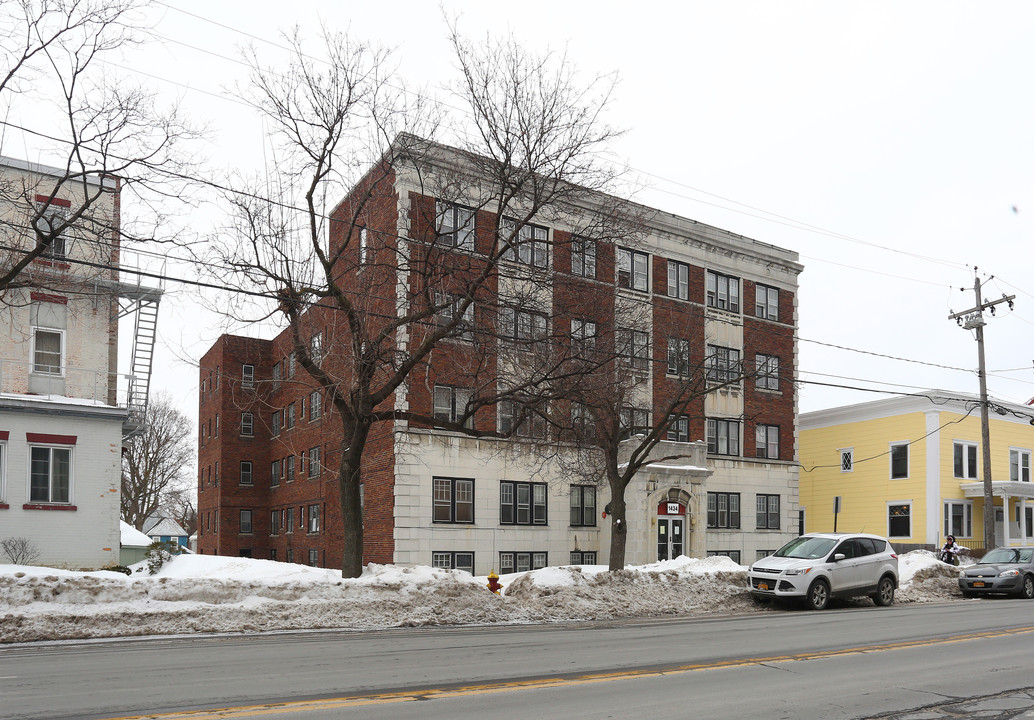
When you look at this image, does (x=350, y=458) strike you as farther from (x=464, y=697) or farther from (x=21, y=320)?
(x=21, y=320)

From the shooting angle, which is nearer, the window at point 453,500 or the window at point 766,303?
the window at point 453,500

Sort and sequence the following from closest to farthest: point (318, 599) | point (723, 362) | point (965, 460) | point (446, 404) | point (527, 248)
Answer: point (318, 599) → point (527, 248) → point (446, 404) → point (723, 362) → point (965, 460)

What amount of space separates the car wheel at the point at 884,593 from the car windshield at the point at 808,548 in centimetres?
189

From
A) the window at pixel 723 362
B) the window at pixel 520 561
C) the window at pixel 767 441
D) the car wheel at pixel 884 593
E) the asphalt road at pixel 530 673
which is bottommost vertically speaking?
the window at pixel 520 561

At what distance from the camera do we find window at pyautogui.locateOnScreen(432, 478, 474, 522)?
31094 millimetres

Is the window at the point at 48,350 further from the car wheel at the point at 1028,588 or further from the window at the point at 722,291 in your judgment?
the car wheel at the point at 1028,588

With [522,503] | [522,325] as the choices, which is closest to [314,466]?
[522,503]

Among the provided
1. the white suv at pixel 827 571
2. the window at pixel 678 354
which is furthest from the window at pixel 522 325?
the white suv at pixel 827 571

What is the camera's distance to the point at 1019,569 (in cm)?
2527

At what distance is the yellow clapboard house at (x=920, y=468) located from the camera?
44062 millimetres

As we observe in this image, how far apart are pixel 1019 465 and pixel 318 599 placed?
44400mm

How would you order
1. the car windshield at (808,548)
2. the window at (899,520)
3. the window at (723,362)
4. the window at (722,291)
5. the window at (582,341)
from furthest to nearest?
the window at (899,520), the window at (722,291), the window at (723,362), the car windshield at (808,548), the window at (582,341)

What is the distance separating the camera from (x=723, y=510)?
39625 mm

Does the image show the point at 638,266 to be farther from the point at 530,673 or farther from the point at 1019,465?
the point at 530,673
